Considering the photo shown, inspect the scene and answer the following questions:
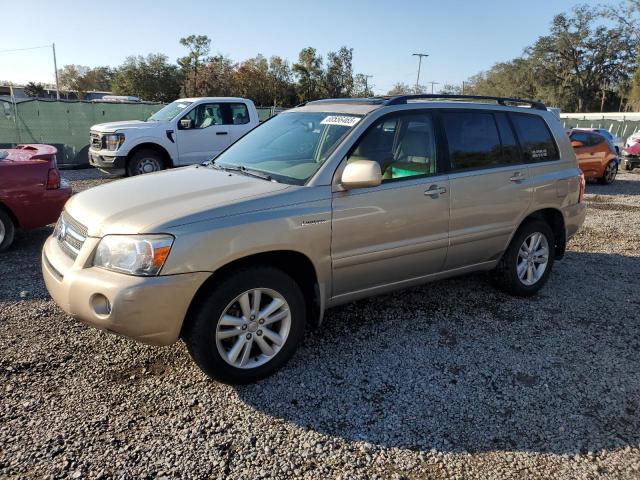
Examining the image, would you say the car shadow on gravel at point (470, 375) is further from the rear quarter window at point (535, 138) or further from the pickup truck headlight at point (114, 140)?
the pickup truck headlight at point (114, 140)

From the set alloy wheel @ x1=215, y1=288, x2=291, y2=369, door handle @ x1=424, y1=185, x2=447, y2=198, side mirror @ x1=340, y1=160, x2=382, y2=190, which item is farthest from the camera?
door handle @ x1=424, y1=185, x2=447, y2=198

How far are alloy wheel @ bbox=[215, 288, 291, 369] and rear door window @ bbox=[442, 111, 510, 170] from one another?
1.93 meters

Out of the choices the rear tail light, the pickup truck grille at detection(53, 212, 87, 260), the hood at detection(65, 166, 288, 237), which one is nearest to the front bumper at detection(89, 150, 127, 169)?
the rear tail light

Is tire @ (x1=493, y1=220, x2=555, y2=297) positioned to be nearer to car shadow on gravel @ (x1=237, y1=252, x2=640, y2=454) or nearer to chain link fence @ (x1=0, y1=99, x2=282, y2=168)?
car shadow on gravel @ (x1=237, y1=252, x2=640, y2=454)

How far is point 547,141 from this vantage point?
4.93 m

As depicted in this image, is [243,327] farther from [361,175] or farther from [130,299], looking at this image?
[361,175]

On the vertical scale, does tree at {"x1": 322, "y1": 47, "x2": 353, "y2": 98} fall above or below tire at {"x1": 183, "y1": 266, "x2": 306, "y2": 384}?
above

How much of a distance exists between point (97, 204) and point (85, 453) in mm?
1538

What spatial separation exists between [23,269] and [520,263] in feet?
16.8

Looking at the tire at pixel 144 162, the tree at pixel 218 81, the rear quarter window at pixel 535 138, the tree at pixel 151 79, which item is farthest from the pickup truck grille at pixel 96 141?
the tree at pixel 151 79

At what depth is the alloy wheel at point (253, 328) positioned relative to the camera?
10.1 ft

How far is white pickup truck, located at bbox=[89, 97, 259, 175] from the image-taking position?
10.8 metres

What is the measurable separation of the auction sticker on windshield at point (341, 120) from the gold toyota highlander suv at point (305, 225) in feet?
0.04

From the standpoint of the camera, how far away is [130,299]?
108 inches
